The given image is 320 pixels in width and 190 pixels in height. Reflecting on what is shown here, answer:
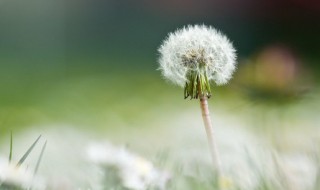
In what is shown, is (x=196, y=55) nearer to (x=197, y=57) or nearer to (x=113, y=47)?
(x=197, y=57)

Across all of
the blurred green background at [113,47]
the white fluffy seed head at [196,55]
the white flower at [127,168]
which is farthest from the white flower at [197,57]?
the blurred green background at [113,47]

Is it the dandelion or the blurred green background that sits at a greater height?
the blurred green background

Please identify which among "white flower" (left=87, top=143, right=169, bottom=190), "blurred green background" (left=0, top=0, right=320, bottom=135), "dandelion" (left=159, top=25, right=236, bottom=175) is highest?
"blurred green background" (left=0, top=0, right=320, bottom=135)

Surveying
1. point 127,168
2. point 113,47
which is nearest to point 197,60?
point 127,168

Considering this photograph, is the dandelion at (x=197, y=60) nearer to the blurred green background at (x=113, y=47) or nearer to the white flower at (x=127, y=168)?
the white flower at (x=127, y=168)

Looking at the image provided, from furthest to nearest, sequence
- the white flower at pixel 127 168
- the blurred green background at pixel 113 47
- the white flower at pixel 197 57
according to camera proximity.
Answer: the blurred green background at pixel 113 47 < the white flower at pixel 197 57 < the white flower at pixel 127 168

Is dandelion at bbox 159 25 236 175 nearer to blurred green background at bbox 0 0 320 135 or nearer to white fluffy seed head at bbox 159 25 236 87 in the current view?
white fluffy seed head at bbox 159 25 236 87

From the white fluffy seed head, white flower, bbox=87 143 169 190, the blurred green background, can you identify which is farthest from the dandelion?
the blurred green background

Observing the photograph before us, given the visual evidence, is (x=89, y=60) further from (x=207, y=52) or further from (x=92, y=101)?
(x=207, y=52)
